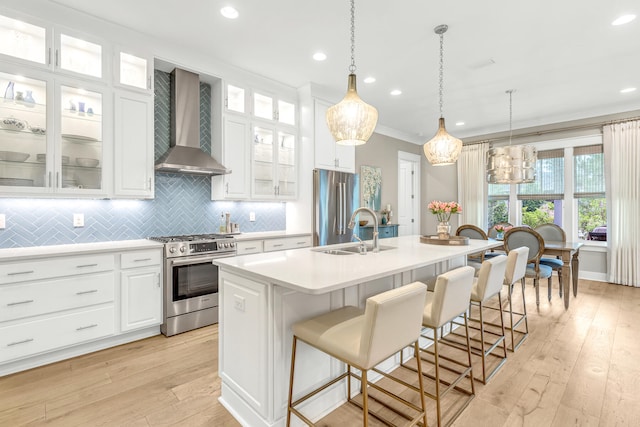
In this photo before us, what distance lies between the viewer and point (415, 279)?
2680mm

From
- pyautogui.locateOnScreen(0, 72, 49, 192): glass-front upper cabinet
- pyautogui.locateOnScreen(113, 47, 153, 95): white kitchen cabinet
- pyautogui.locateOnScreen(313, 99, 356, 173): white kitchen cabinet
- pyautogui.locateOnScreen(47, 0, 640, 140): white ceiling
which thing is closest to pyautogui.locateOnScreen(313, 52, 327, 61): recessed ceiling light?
pyautogui.locateOnScreen(47, 0, 640, 140): white ceiling

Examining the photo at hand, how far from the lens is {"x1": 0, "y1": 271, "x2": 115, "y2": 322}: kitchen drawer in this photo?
235cm

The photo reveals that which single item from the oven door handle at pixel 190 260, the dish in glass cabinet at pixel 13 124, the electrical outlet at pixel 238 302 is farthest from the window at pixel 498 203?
the dish in glass cabinet at pixel 13 124

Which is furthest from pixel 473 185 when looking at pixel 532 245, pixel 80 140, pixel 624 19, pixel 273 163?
pixel 80 140

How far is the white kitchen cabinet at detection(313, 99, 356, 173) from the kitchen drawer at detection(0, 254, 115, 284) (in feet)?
9.26

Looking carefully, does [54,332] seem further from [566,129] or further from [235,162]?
[566,129]

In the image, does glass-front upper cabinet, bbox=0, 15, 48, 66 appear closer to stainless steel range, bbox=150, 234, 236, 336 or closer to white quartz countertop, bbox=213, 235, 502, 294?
stainless steel range, bbox=150, 234, 236, 336

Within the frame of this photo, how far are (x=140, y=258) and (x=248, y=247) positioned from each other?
112 centimetres

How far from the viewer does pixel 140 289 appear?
2.95 meters

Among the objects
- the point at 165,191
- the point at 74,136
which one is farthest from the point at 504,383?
the point at 74,136

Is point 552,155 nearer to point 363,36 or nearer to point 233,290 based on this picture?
point 363,36

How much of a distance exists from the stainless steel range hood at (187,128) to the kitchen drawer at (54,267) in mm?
1113

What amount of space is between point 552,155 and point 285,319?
245 inches

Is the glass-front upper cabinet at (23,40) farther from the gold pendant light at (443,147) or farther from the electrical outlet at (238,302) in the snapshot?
the gold pendant light at (443,147)
